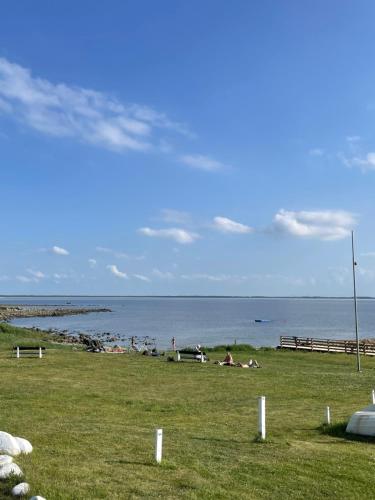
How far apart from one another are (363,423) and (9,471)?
875 cm

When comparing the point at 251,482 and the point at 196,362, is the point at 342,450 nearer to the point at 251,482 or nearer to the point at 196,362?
the point at 251,482

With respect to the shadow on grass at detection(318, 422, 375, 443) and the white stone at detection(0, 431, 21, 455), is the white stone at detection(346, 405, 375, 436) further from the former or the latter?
the white stone at detection(0, 431, 21, 455)

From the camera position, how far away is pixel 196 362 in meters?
32.0

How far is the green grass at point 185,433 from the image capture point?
898cm

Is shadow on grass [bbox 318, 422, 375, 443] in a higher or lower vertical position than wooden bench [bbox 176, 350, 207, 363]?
lower

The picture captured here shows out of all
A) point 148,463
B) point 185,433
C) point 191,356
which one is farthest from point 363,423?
point 191,356

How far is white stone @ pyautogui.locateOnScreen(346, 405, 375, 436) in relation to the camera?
1348 centimetres

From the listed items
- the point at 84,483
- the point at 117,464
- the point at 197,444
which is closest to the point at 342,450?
the point at 197,444

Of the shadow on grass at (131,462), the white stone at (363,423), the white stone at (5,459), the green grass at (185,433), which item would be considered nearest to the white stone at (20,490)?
the green grass at (185,433)

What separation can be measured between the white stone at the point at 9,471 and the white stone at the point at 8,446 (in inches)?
51.4

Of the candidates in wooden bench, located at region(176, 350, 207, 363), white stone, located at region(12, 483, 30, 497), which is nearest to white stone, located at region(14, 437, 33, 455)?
white stone, located at region(12, 483, 30, 497)

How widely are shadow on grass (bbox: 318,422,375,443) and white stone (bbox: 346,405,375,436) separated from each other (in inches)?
4.4

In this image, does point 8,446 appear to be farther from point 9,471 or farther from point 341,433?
point 341,433

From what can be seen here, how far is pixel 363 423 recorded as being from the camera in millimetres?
13664
